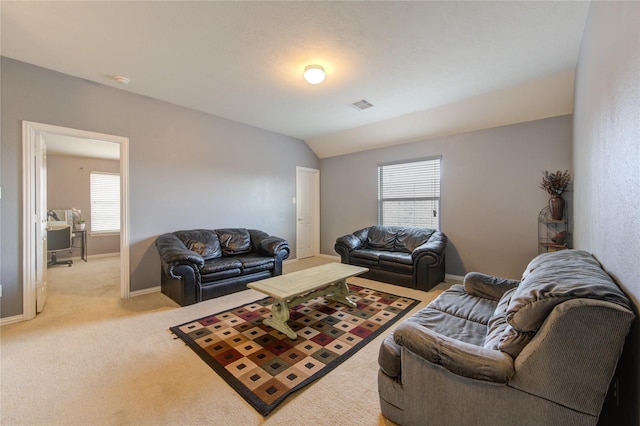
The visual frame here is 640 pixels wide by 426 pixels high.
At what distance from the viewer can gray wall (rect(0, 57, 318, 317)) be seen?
9.30 ft

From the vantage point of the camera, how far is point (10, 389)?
1.80 meters

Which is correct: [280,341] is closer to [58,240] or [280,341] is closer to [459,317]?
[459,317]

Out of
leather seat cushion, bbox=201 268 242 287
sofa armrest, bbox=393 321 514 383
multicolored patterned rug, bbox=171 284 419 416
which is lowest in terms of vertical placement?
multicolored patterned rug, bbox=171 284 419 416

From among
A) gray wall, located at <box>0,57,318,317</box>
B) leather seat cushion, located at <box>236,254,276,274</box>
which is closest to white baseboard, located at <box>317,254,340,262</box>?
gray wall, located at <box>0,57,318,317</box>

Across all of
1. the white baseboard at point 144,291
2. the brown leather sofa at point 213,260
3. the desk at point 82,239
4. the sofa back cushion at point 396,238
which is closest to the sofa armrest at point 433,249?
the sofa back cushion at point 396,238

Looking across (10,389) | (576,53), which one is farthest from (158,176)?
(576,53)

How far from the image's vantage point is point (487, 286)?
2.29 metres

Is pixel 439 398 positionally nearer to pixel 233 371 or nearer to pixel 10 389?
pixel 233 371

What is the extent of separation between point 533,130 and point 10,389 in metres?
6.16

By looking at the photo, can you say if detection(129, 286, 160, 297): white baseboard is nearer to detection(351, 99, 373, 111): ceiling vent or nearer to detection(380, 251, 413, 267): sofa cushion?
detection(380, 251, 413, 267): sofa cushion

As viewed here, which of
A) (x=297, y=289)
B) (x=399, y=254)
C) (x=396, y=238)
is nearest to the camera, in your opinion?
(x=297, y=289)

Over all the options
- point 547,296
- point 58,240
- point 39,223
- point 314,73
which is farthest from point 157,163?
point 547,296

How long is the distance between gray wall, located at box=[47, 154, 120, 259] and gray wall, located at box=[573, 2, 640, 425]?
28.6 ft

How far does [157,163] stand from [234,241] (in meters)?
1.66
